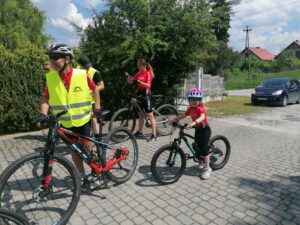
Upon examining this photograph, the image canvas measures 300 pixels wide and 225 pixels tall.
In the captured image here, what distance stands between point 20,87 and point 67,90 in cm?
458

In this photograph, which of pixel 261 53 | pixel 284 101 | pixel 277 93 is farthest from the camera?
pixel 261 53

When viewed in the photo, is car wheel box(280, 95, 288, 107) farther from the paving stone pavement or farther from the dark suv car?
the paving stone pavement

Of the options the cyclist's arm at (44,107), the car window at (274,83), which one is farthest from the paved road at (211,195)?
the car window at (274,83)

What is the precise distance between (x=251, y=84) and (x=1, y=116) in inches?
1290

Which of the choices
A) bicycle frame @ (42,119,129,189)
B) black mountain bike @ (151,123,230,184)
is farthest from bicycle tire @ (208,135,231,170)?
bicycle frame @ (42,119,129,189)

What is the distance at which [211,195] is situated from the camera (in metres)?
4.09

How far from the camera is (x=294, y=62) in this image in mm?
55625

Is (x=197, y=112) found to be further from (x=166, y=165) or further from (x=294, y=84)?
(x=294, y=84)

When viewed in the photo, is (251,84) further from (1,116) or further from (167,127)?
(1,116)

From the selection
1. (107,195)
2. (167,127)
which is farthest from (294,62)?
(107,195)

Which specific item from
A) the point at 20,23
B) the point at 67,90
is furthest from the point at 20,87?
the point at 20,23

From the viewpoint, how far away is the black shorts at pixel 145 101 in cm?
680

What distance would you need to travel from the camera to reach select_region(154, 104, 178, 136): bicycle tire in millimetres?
7430

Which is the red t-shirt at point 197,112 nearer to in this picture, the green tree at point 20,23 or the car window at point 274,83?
the car window at point 274,83
